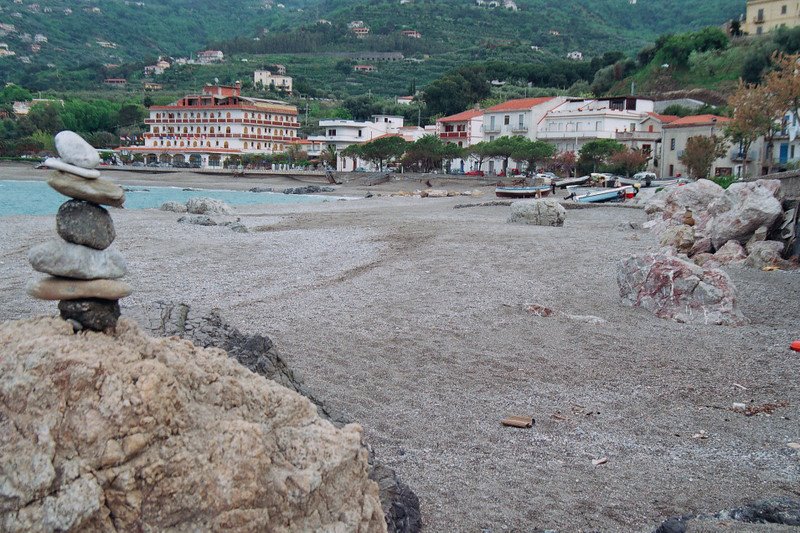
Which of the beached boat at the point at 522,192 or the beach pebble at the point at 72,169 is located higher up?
the beach pebble at the point at 72,169

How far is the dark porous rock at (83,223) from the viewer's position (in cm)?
521

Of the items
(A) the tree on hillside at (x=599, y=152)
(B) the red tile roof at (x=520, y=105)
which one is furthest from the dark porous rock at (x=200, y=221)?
(B) the red tile roof at (x=520, y=105)

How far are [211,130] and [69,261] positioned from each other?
104424mm

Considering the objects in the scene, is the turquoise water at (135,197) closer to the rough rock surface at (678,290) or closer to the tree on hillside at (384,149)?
the tree on hillside at (384,149)

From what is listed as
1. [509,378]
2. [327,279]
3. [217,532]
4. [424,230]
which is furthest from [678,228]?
[217,532]

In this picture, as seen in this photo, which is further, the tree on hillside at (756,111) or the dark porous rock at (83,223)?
the tree on hillside at (756,111)

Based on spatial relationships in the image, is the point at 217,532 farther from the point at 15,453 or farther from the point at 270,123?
the point at 270,123

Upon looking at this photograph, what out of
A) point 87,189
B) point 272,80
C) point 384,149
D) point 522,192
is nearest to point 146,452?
point 87,189

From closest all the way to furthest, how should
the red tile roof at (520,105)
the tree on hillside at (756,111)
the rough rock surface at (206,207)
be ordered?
the rough rock surface at (206,207) → the tree on hillside at (756,111) → the red tile roof at (520,105)

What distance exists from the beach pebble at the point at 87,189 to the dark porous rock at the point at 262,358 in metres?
2.69

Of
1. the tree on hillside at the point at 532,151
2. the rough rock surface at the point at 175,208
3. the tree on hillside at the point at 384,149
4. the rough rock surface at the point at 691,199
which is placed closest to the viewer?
the rough rock surface at the point at 691,199

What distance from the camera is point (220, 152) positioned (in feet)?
333

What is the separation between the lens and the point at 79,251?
525 centimetres

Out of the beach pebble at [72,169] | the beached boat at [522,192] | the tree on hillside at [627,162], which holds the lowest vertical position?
the beached boat at [522,192]
